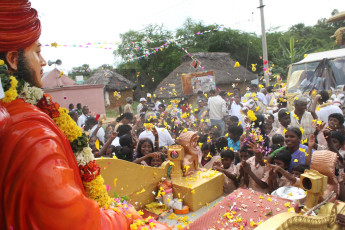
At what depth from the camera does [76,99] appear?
20984 mm

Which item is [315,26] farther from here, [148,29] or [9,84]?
[9,84]

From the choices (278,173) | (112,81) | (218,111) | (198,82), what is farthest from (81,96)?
(278,173)

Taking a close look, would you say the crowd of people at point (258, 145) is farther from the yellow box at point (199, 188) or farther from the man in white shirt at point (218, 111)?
the yellow box at point (199, 188)

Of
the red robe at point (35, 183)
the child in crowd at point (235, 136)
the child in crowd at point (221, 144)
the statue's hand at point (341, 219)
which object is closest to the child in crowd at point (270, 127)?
the child in crowd at point (235, 136)

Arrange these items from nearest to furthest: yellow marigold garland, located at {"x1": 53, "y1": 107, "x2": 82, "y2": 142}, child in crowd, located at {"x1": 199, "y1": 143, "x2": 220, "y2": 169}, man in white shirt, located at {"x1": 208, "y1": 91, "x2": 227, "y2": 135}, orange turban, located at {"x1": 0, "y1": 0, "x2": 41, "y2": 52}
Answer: orange turban, located at {"x1": 0, "y1": 0, "x2": 41, "y2": 52}
yellow marigold garland, located at {"x1": 53, "y1": 107, "x2": 82, "y2": 142}
child in crowd, located at {"x1": 199, "y1": 143, "x2": 220, "y2": 169}
man in white shirt, located at {"x1": 208, "y1": 91, "x2": 227, "y2": 135}

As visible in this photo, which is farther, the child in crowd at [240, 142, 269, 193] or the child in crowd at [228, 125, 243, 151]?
the child in crowd at [228, 125, 243, 151]

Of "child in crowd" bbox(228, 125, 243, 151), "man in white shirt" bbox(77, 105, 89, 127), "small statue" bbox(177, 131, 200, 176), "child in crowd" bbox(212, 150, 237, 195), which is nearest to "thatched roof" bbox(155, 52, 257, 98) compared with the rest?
"man in white shirt" bbox(77, 105, 89, 127)

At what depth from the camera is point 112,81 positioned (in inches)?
1146

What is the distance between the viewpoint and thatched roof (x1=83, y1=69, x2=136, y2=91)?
2847 centimetres

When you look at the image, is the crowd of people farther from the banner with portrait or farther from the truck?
the banner with portrait

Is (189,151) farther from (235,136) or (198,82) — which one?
(198,82)

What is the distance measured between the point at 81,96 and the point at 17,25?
20548mm

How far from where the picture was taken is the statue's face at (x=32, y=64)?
6.28ft

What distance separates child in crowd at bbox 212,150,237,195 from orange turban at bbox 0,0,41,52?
3.82m
